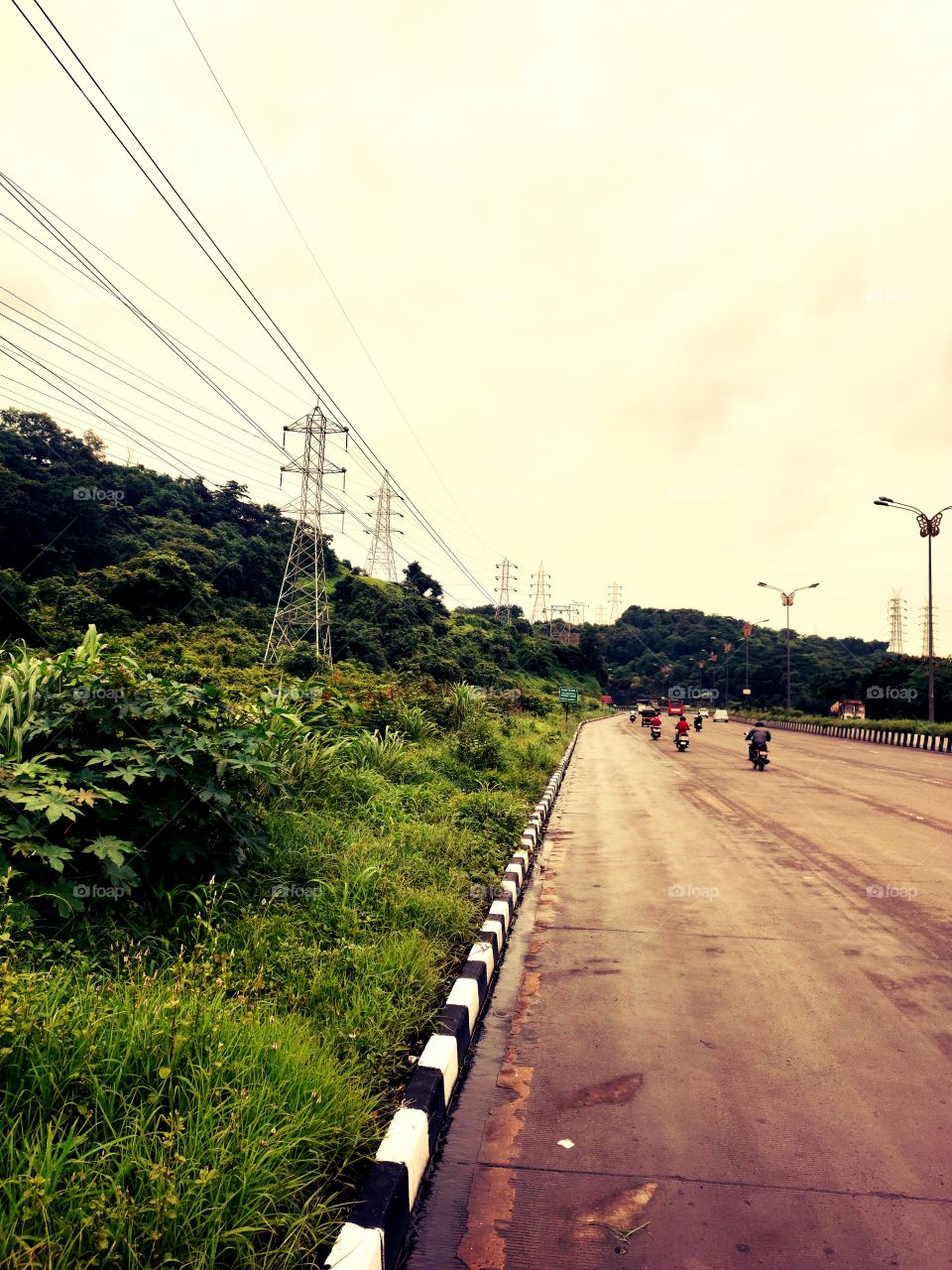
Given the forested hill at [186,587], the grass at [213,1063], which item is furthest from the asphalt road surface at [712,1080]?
the forested hill at [186,587]

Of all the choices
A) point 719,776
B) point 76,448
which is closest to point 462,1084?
point 719,776

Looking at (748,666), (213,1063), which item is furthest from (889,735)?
(748,666)

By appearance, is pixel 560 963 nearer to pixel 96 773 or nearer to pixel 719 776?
pixel 96 773

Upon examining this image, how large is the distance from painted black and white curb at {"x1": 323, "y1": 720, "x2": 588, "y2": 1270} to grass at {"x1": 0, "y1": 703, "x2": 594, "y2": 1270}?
0.30 feet

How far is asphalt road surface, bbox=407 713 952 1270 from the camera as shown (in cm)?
266

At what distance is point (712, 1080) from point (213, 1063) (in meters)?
2.48

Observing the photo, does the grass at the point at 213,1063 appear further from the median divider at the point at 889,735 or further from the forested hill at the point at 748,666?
the forested hill at the point at 748,666

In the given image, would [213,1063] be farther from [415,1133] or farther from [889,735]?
[889,735]

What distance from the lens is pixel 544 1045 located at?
4145 millimetres

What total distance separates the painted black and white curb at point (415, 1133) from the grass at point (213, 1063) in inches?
3.6

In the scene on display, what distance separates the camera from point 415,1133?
300 cm

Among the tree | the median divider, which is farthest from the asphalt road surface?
the tree

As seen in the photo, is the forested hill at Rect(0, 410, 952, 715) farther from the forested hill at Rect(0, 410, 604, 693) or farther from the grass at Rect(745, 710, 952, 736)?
the grass at Rect(745, 710, 952, 736)

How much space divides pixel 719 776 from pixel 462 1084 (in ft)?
50.8
